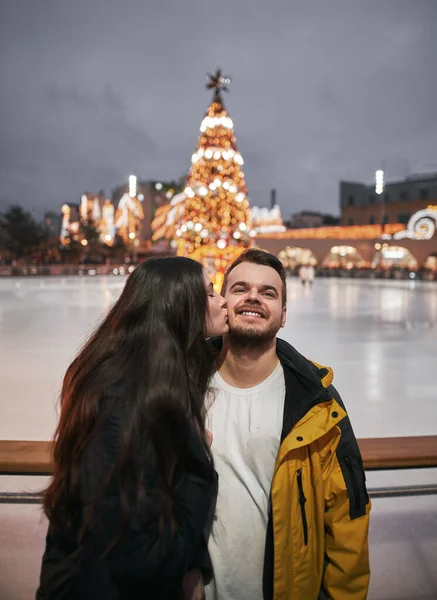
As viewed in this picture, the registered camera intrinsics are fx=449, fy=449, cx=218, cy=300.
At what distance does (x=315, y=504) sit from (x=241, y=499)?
10.1 inches

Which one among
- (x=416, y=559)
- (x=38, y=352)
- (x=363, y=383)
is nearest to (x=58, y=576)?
(x=416, y=559)

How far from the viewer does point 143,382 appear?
110 cm

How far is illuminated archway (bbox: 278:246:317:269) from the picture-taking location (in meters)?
42.8

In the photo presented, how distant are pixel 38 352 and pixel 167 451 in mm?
5384

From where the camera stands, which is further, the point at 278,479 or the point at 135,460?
the point at 278,479

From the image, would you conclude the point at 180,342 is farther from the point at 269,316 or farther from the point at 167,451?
the point at 269,316

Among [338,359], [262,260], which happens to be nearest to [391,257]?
[338,359]

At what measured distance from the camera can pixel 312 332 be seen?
25.2ft

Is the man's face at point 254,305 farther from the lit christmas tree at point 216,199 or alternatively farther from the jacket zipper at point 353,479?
the lit christmas tree at point 216,199

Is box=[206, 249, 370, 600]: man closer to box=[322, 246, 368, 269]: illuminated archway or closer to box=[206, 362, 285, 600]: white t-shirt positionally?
box=[206, 362, 285, 600]: white t-shirt

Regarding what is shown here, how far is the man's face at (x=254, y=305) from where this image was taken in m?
1.54

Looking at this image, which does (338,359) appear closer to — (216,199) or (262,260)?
(262,260)

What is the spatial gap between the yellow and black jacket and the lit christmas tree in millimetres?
12523

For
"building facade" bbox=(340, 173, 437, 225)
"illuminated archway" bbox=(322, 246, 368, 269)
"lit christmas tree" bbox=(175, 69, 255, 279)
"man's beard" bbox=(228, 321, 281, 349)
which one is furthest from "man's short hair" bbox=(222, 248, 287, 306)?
"building facade" bbox=(340, 173, 437, 225)
